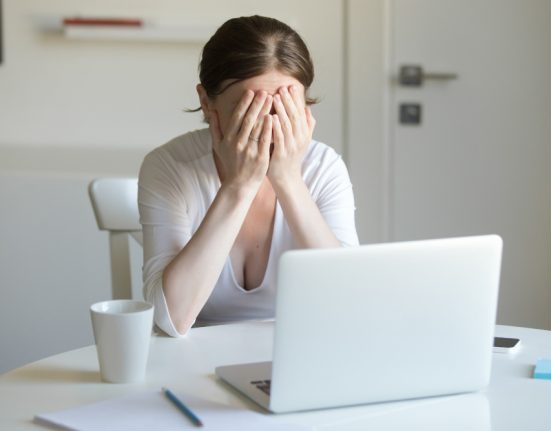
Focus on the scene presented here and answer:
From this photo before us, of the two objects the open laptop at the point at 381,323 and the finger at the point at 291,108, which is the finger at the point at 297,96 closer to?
the finger at the point at 291,108

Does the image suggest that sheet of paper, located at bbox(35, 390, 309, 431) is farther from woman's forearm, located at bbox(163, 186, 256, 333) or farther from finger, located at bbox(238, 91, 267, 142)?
finger, located at bbox(238, 91, 267, 142)

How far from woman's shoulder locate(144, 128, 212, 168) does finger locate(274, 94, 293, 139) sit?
190 millimetres

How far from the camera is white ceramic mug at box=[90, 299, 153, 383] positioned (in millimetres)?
1068

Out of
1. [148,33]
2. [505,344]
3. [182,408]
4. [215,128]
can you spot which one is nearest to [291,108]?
[215,128]

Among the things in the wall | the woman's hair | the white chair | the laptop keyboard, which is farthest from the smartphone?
the wall

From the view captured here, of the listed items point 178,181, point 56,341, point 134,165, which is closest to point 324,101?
point 134,165

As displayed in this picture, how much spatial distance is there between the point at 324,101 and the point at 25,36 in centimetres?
91

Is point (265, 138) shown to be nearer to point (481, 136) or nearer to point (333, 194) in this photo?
point (333, 194)

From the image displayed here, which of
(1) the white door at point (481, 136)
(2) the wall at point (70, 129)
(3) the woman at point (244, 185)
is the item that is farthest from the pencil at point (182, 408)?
(1) the white door at point (481, 136)

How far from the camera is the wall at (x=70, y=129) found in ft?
8.93

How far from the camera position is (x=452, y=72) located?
2926 mm

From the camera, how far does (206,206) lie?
1631 mm

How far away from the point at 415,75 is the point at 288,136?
4.79ft

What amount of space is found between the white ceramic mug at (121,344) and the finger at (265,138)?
1.67ft
